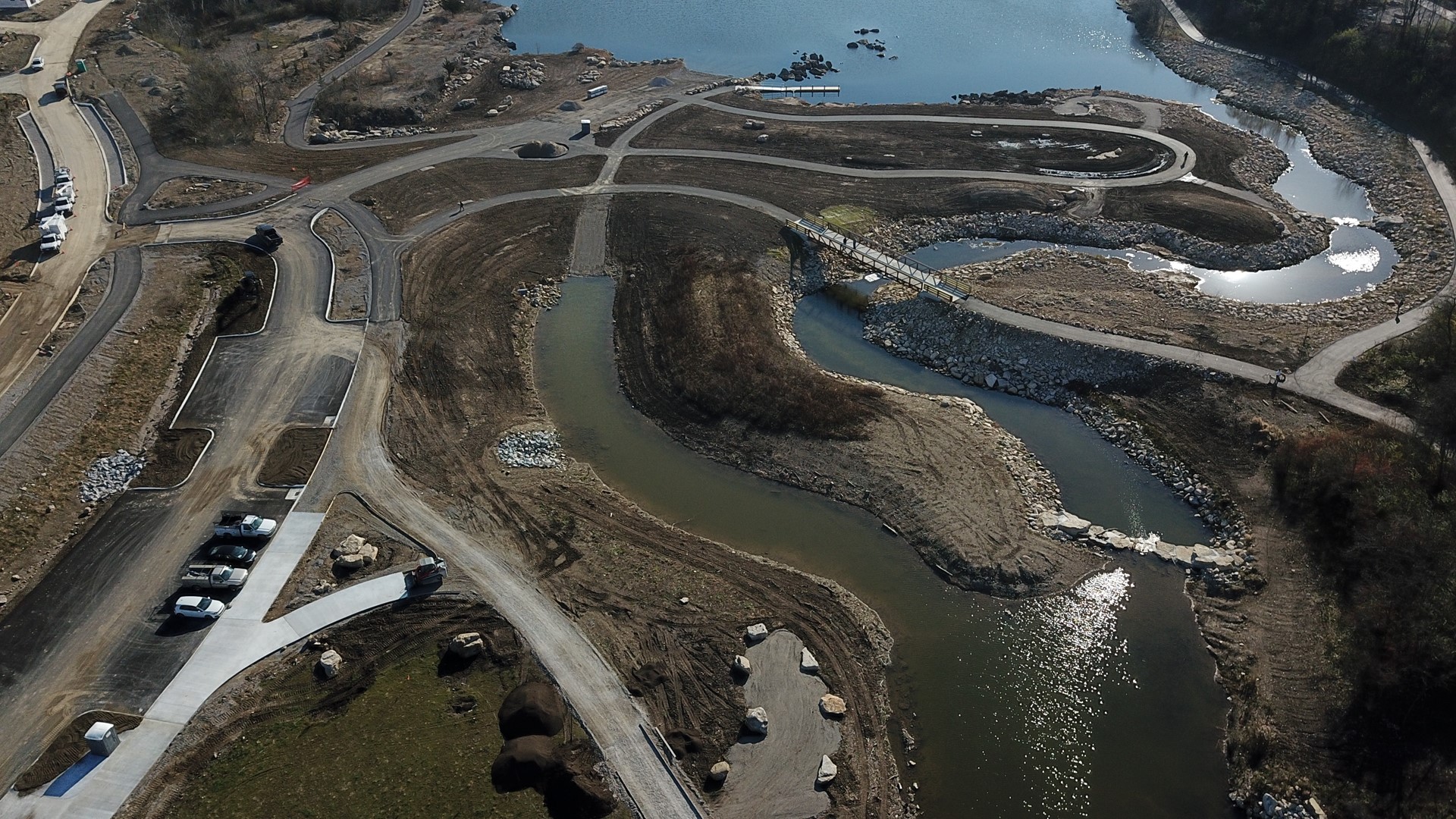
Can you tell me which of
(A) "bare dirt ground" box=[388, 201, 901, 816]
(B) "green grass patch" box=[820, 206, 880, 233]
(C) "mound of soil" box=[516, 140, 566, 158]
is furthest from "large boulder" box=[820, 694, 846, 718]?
(C) "mound of soil" box=[516, 140, 566, 158]

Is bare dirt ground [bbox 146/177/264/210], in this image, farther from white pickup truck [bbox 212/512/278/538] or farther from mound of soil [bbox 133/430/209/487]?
white pickup truck [bbox 212/512/278/538]

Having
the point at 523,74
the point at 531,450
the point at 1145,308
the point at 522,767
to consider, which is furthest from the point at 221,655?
the point at 523,74

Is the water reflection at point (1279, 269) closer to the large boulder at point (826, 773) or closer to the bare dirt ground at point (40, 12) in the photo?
the large boulder at point (826, 773)

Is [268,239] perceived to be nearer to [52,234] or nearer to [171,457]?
[52,234]

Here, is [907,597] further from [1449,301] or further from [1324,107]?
[1324,107]

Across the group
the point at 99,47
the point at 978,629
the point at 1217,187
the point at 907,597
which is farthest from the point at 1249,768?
the point at 99,47
